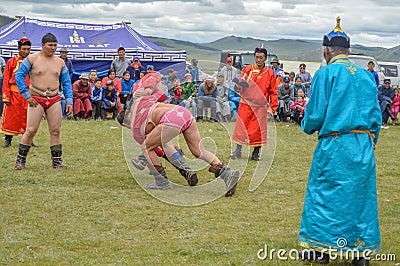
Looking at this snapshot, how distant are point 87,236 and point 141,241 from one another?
20.3 inches

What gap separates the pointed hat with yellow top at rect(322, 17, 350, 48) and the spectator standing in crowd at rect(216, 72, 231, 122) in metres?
5.13

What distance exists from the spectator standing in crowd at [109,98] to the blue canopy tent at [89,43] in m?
2.89

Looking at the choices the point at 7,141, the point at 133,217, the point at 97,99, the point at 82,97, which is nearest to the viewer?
the point at 133,217

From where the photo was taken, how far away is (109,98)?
16906 millimetres

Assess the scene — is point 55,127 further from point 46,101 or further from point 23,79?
point 23,79

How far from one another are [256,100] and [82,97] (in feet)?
24.4

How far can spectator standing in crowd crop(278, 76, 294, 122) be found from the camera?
17.2 m

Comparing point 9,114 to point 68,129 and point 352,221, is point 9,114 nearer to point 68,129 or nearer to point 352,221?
point 68,129

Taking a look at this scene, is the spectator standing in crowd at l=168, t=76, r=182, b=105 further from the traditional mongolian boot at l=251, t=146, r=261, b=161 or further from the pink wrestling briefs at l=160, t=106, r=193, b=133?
the traditional mongolian boot at l=251, t=146, r=261, b=161

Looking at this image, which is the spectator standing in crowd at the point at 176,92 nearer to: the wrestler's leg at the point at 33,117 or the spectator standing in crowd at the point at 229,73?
the spectator standing in crowd at the point at 229,73

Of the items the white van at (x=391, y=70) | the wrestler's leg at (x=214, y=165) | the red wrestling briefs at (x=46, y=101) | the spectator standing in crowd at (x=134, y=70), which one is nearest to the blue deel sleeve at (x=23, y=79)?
the red wrestling briefs at (x=46, y=101)

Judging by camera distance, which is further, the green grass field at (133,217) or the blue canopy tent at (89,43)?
the blue canopy tent at (89,43)

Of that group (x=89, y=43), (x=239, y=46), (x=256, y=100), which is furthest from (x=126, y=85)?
(x=239, y=46)

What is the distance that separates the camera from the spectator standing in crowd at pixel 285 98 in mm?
17250
